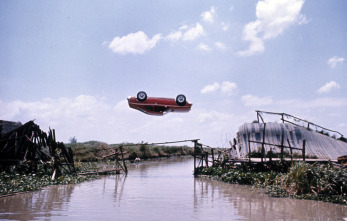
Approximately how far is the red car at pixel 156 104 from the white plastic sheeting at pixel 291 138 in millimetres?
6473

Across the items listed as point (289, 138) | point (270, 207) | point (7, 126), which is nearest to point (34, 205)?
point (270, 207)

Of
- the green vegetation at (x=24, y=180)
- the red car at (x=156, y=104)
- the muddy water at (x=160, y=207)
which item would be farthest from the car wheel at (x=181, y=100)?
the muddy water at (x=160, y=207)

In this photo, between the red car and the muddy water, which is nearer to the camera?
the muddy water

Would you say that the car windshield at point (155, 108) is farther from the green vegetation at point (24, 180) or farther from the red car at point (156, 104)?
the green vegetation at point (24, 180)

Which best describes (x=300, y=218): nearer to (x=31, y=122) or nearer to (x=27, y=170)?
(x=27, y=170)

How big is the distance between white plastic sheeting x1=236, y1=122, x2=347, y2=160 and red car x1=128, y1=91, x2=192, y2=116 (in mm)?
6473

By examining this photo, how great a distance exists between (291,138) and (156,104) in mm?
12163

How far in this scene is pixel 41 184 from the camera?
581 inches

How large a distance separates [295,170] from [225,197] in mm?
3389

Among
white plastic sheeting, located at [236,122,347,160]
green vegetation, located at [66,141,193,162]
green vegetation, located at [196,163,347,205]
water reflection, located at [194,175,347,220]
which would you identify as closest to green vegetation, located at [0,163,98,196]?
green vegetation, located at [66,141,193,162]

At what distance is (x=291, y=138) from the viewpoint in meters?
23.5

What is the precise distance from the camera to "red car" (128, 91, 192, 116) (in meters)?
20.9

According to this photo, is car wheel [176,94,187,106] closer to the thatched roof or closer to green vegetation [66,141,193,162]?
green vegetation [66,141,193,162]

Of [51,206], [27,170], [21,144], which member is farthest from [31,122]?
[51,206]
